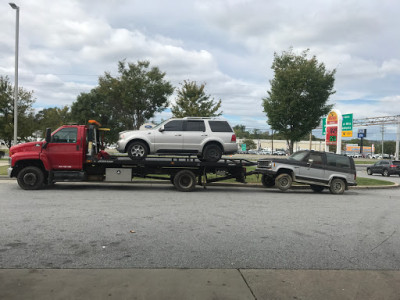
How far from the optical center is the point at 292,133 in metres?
21.4

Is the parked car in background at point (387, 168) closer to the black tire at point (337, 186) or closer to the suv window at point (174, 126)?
the black tire at point (337, 186)

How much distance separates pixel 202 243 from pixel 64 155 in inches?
304

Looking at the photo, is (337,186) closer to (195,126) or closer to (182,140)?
(195,126)

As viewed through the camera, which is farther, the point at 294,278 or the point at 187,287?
the point at 294,278

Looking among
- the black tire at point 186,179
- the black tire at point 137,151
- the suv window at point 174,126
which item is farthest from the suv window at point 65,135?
the black tire at point 186,179

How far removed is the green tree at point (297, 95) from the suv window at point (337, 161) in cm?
719

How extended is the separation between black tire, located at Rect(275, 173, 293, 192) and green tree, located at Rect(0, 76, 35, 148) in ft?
76.0

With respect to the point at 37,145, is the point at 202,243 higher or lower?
lower

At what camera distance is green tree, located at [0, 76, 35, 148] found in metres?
27.0

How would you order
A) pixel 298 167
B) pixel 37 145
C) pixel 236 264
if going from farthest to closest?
pixel 298 167 < pixel 37 145 < pixel 236 264

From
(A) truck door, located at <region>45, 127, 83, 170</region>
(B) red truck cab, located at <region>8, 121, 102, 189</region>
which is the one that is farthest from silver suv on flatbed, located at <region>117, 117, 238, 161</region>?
(A) truck door, located at <region>45, 127, 83, 170</region>

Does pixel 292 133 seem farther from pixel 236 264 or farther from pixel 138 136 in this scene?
pixel 236 264

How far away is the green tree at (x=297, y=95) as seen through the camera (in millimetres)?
19906

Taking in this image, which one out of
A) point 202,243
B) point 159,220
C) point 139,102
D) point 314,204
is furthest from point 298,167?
point 139,102
